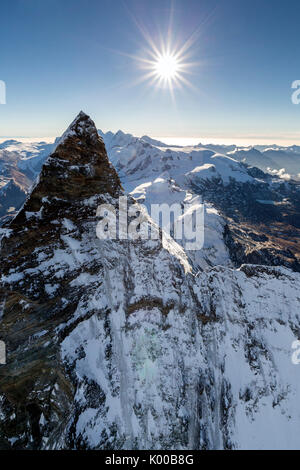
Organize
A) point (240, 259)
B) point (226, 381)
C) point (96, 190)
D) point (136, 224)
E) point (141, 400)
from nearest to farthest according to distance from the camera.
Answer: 1. point (141, 400)
2. point (226, 381)
3. point (96, 190)
4. point (136, 224)
5. point (240, 259)

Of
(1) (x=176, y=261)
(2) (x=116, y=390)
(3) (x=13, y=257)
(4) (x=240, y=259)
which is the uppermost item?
(3) (x=13, y=257)

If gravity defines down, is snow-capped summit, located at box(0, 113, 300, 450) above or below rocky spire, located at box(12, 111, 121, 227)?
below

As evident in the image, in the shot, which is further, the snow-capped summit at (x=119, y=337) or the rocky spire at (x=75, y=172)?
the rocky spire at (x=75, y=172)

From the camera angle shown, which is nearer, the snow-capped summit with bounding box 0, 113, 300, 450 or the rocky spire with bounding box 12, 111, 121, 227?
the snow-capped summit with bounding box 0, 113, 300, 450

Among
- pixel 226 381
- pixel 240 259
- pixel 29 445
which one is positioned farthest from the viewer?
pixel 240 259

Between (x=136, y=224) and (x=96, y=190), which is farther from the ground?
(x=96, y=190)

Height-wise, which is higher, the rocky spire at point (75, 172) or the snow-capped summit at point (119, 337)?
the rocky spire at point (75, 172)

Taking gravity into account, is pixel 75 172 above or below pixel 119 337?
above

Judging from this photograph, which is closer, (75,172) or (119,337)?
(119,337)

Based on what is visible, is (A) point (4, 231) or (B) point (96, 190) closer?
(A) point (4, 231)

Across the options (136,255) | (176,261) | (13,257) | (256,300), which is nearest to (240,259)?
(256,300)

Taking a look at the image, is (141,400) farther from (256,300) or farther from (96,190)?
(96,190)
